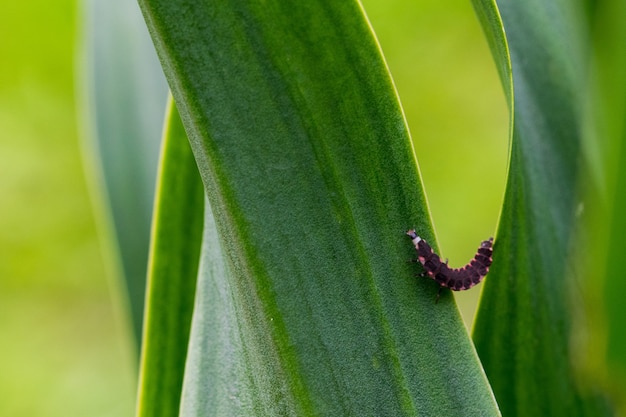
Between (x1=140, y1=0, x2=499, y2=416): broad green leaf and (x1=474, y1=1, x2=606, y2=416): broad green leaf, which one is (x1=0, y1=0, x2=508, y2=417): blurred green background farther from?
(x1=140, y1=0, x2=499, y2=416): broad green leaf

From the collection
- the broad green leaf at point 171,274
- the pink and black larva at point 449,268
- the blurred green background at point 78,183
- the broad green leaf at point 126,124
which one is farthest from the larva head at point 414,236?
the blurred green background at point 78,183

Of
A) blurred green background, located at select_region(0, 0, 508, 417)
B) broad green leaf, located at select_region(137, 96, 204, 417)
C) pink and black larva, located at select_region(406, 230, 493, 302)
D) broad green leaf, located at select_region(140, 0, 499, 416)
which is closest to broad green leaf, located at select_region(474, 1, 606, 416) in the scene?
pink and black larva, located at select_region(406, 230, 493, 302)

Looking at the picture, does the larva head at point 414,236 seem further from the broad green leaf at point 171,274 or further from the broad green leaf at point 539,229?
the broad green leaf at point 171,274

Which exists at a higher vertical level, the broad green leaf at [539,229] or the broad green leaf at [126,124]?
the broad green leaf at [126,124]

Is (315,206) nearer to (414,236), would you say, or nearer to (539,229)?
(414,236)

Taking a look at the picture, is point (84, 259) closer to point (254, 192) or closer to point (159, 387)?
point (159, 387)

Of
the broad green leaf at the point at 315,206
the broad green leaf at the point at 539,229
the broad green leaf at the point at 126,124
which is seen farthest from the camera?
the broad green leaf at the point at 126,124

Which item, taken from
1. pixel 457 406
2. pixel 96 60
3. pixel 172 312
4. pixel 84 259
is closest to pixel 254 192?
pixel 457 406
